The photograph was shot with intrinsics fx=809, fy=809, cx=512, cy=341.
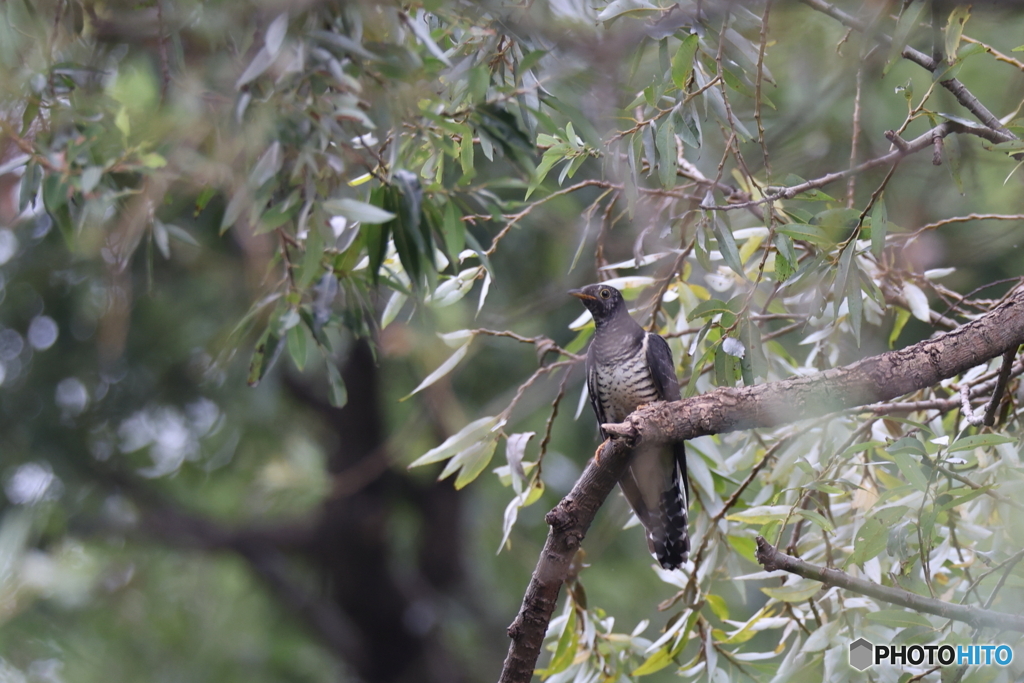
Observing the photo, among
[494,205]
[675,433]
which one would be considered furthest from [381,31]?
[675,433]

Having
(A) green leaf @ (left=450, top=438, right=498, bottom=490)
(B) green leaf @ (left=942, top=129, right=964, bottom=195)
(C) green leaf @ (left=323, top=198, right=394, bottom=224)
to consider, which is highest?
(B) green leaf @ (left=942, top=129, right=964, bottom=195)

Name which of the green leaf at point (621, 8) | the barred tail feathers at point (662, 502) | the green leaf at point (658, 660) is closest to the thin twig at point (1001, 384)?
the barred tail feathers at point (662, 502)

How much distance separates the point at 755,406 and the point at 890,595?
0.52 metres

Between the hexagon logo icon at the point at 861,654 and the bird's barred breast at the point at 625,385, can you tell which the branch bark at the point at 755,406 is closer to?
the hexagon logo icon at the point at 861,654

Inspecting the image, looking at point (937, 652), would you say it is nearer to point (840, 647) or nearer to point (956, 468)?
point (840, 647)

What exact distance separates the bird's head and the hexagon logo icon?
141 centimetres

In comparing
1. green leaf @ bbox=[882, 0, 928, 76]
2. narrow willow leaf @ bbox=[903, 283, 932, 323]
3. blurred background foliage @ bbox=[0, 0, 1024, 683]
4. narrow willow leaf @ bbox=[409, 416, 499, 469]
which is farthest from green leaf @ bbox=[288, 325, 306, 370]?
narrow willow leaf @ bbox=[903, 283, 932, 323]

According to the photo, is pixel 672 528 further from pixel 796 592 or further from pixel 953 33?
pixel 953 33

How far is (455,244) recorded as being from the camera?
1.87 m

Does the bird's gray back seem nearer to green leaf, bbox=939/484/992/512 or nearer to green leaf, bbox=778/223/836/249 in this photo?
green leaf, bbox=778/223/836/249

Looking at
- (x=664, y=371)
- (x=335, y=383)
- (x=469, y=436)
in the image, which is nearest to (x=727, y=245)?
(x=664, y=371)

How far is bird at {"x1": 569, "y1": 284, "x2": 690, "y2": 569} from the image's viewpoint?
9.36 feet

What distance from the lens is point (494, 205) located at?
1836mm

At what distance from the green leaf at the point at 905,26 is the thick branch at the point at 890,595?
106 centimetres
